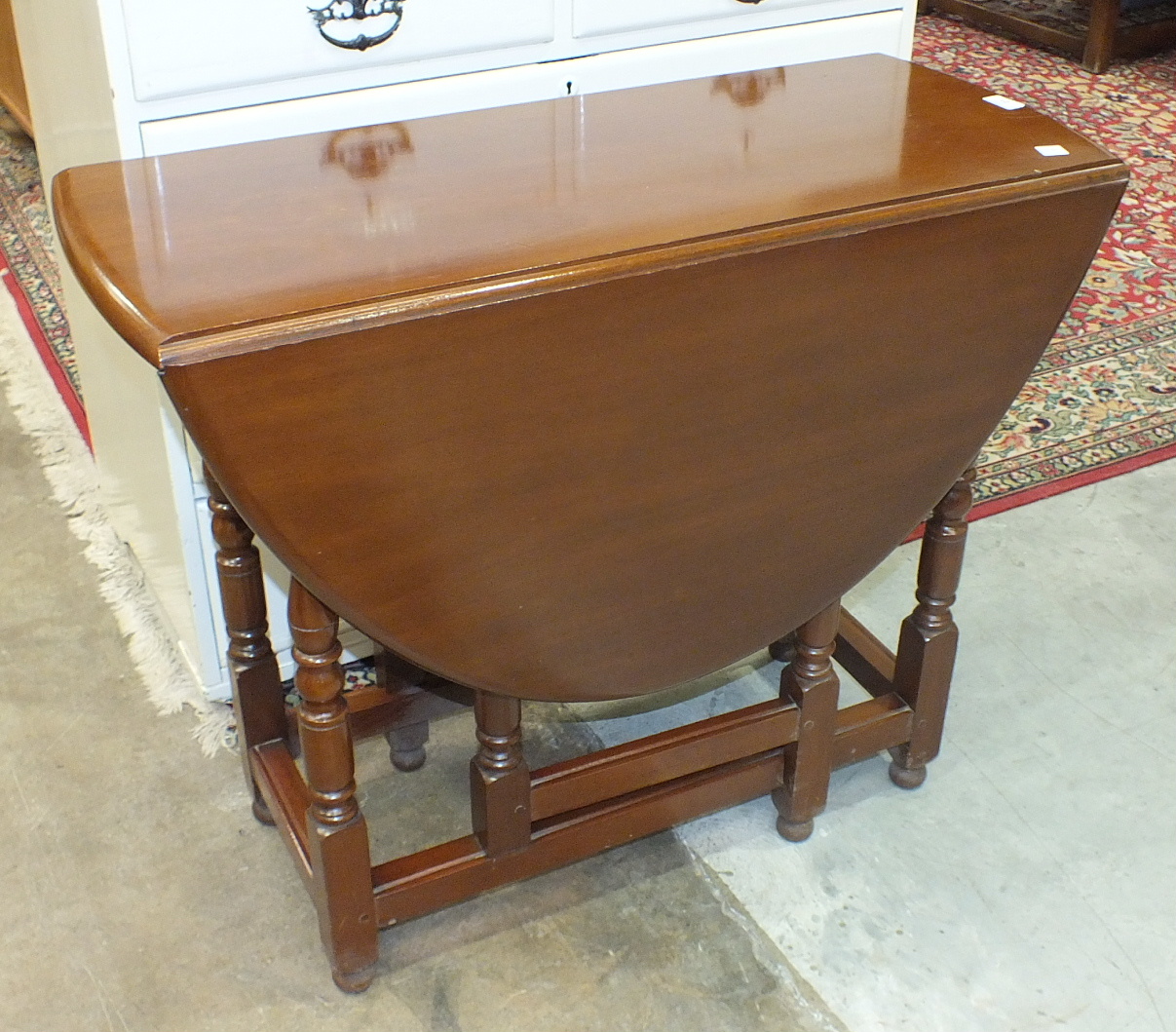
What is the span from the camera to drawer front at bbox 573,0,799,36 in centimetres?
159

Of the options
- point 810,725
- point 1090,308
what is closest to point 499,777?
point 810,725

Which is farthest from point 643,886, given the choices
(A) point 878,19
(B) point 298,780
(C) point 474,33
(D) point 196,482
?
(A) point 878,19

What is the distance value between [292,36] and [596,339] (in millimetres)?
560

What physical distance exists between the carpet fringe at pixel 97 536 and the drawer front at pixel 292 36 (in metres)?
0.79

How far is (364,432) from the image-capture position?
1.09 meters

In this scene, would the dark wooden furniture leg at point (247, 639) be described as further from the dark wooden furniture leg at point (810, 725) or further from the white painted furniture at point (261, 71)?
the dark wooden furniture leg at point (810, 725)

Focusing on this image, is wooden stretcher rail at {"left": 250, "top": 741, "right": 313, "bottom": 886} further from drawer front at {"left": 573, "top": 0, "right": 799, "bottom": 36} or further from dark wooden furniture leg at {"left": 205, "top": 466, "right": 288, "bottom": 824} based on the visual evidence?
drawer front at {"left": 573, "top": 0, "right": 799, "bottom": 36}

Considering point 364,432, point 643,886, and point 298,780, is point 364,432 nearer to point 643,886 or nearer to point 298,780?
point 298,780

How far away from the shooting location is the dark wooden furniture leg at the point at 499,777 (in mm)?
1369

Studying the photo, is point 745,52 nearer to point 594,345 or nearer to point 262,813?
point 594,345

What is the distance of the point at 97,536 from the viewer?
2152 mm

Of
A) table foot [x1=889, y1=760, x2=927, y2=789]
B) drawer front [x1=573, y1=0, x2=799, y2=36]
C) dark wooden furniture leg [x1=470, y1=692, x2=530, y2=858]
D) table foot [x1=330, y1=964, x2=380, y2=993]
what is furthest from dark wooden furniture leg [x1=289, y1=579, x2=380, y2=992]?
drawer front [x1=573, y1=0, x2=799, y2=36]

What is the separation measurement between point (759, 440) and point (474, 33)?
60cm

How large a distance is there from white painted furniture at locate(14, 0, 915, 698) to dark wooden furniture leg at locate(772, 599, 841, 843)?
0.60 meters
